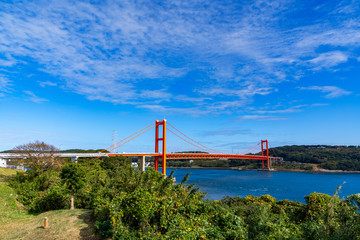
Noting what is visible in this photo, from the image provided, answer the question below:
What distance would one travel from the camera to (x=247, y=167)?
10500 centimetres

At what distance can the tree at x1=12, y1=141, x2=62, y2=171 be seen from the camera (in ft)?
72.5

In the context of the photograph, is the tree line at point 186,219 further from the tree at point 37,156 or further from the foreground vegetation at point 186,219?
the tree at point 37,156

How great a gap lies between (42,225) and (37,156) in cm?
1536

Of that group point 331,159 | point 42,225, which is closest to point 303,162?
point 331,159

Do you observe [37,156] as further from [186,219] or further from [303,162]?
[303,162]

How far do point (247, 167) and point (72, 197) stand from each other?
330 feet

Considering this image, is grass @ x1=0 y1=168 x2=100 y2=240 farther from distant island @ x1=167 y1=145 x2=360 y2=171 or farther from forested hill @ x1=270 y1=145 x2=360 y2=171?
forested hill @ x1=270 y1=145 x2=360 y2=171

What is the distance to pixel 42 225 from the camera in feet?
35.3

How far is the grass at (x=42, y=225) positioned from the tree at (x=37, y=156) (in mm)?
8167

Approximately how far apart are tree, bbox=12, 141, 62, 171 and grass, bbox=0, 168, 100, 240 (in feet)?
26.8

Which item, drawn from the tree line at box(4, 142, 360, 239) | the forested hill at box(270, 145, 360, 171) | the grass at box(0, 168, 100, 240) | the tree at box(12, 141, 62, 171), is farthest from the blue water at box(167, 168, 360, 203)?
the forested hill at box(270, 145, 360, 171)

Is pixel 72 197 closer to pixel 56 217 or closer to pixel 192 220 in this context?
pixel 56 217

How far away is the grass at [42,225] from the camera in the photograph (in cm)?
938

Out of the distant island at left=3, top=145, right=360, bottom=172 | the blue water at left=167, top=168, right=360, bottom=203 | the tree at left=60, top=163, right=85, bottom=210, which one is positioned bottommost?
the blue water at left=167, top=168, right=360, bottom=203
